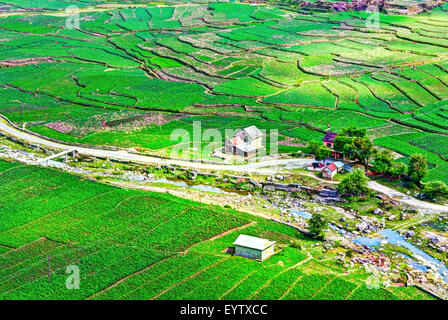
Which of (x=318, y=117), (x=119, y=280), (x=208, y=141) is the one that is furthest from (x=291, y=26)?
(x=119, y=280)

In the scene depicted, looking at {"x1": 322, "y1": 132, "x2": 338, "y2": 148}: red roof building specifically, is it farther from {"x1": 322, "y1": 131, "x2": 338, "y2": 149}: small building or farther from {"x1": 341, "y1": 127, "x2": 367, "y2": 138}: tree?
{"x1": 341, "y1": 127, "x2": 367, "y2": 138}: tree

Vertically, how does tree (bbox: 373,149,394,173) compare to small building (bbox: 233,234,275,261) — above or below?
above

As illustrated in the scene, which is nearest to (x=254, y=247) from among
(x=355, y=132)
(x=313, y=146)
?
(x=313, y=146)

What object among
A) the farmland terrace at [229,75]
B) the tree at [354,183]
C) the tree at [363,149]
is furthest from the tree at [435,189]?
the tree at [363,149]

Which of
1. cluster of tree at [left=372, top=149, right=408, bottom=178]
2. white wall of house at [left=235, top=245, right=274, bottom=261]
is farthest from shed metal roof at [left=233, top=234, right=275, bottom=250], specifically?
cluster of tree at [left=372, top=149, right=408, bottom=178]

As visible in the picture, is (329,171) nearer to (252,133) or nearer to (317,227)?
(252,133)
